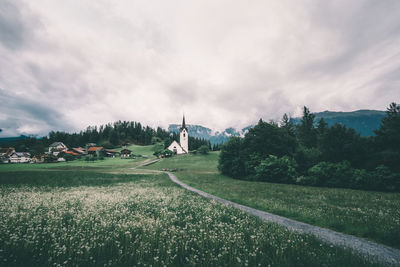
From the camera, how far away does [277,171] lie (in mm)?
33156

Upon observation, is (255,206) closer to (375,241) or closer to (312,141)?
(375,241)

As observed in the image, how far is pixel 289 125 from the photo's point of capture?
7606 centimetres

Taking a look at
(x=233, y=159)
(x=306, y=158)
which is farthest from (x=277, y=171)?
(x=233, y=159)

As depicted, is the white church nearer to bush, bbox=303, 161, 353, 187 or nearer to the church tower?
the church tower

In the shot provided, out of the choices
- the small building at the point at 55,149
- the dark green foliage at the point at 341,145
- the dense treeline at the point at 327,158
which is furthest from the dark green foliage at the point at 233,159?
the small building at the point at 55,149

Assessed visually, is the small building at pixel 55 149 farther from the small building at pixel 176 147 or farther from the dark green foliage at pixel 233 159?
the dark green foliage at pixel 233 159

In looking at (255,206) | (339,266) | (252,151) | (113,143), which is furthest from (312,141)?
(113,143)

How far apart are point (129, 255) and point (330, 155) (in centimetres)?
3828

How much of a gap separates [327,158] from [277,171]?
9.74 m

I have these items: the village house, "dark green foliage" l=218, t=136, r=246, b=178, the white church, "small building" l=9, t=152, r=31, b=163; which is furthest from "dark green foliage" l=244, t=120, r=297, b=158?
"small building" l=9, t=152, r=31, b=163

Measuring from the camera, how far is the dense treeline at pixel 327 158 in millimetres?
23841

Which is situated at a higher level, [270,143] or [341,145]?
[270,143]

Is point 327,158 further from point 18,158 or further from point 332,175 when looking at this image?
point 18,158

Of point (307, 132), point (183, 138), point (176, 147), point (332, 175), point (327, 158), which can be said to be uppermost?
point (183, 138)
